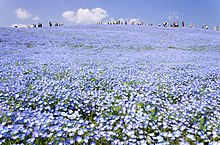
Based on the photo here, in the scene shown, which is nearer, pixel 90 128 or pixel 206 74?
pixel 90 128

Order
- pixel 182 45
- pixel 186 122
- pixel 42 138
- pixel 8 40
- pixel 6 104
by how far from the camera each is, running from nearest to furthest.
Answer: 1. pixel 42 138
2. pixel 186 122
3. pixel 6 104
4. pixel 8 40
5. pixel 182 45

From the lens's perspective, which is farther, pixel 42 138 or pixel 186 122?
pixel 186 122

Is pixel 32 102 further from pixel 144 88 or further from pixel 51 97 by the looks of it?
pixel 144 88

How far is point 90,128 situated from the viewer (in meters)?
4.12

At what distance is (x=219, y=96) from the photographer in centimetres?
622

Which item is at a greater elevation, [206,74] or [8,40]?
[8,40]

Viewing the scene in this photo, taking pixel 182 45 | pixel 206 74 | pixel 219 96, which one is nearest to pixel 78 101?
pixel 219 96

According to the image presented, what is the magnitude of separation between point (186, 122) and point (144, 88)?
2.25m

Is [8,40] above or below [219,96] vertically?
above

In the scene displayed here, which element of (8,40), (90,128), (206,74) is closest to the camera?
(90,128)

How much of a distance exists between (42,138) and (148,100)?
2.44m

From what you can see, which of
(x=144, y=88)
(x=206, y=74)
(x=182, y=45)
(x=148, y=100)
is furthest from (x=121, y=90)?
(x=182, y=45)

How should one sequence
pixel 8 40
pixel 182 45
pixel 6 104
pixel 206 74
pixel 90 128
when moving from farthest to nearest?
pixel 182 45
pixel 8 40
pixel 206 74
pixel 6 104
pixel 90 128

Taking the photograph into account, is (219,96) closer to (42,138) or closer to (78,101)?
(78,101)
